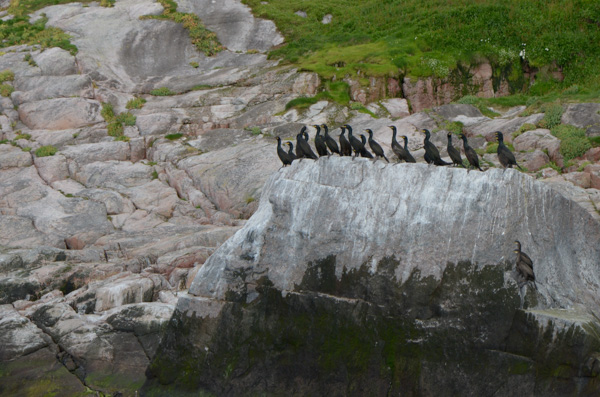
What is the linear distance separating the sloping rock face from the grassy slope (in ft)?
67.7

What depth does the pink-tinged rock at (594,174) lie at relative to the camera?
2305cm

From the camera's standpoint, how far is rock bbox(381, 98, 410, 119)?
33.5 m

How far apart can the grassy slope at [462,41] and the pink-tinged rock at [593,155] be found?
880 cm

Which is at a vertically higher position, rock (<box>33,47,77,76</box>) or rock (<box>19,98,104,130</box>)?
rock (<box>33,47,77,76</box>)

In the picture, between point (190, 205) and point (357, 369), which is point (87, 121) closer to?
point (190, 205)

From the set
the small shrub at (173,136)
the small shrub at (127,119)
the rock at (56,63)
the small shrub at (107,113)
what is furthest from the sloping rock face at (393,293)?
the rock at (56,63)

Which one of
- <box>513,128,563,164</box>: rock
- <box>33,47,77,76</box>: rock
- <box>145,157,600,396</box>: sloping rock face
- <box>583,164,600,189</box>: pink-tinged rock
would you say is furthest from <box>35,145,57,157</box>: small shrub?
<box>583,164,600,189</box>: pink-tinged rock

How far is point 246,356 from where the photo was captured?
16016mm

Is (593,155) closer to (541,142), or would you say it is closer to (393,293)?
(541,142)

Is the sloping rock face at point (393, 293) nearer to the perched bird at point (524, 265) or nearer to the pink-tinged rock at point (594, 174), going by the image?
the perched bird at point (524, 265)

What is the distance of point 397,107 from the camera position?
112 ft

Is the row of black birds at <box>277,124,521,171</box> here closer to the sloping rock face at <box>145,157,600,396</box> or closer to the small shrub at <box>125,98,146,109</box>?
the sloping rock face at <box>145,157,600,396</box>

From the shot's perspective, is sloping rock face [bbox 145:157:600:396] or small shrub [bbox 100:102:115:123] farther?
small shrub [bbox 100:102:115:123]

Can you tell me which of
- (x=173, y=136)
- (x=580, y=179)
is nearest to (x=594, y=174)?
(x=580, y=179)
